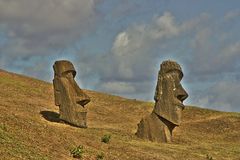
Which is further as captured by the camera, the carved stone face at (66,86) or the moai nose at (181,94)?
the moai nose at (181,94)

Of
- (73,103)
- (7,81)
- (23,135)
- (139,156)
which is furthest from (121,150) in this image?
(7,81)

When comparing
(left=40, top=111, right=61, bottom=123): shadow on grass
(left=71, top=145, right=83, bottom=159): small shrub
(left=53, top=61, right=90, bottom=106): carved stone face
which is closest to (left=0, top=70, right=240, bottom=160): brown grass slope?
(left=40, top=111, right=61, bottom=123): shadow on grass

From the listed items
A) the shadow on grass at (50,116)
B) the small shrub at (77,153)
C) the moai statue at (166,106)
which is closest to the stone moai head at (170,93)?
the moai statue at (166,106)

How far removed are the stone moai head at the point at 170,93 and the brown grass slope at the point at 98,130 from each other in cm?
200

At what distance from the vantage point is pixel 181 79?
34656 mm

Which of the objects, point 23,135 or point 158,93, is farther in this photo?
point 158,93

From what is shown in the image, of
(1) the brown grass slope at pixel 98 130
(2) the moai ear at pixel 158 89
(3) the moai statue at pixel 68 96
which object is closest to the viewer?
(1) the brown grass slope at pixel 98 130

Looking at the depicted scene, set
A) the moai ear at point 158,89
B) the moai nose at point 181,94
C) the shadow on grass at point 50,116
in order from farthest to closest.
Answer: the shadow on grass at point 50,116, the moai ear at point 158,89, the moai nose at point 181,94

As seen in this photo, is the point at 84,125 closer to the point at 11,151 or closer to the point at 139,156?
the point at 139,156

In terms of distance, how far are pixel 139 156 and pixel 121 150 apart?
47.0 inches

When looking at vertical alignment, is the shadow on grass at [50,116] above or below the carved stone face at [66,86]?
below

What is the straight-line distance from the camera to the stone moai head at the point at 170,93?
33625 millimetres

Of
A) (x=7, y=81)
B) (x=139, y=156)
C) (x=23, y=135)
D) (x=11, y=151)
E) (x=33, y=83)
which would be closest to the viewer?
(x=11, y=151)

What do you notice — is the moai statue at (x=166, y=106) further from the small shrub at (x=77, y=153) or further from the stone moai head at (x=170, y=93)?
the small shrub at (x=77, y=153)
